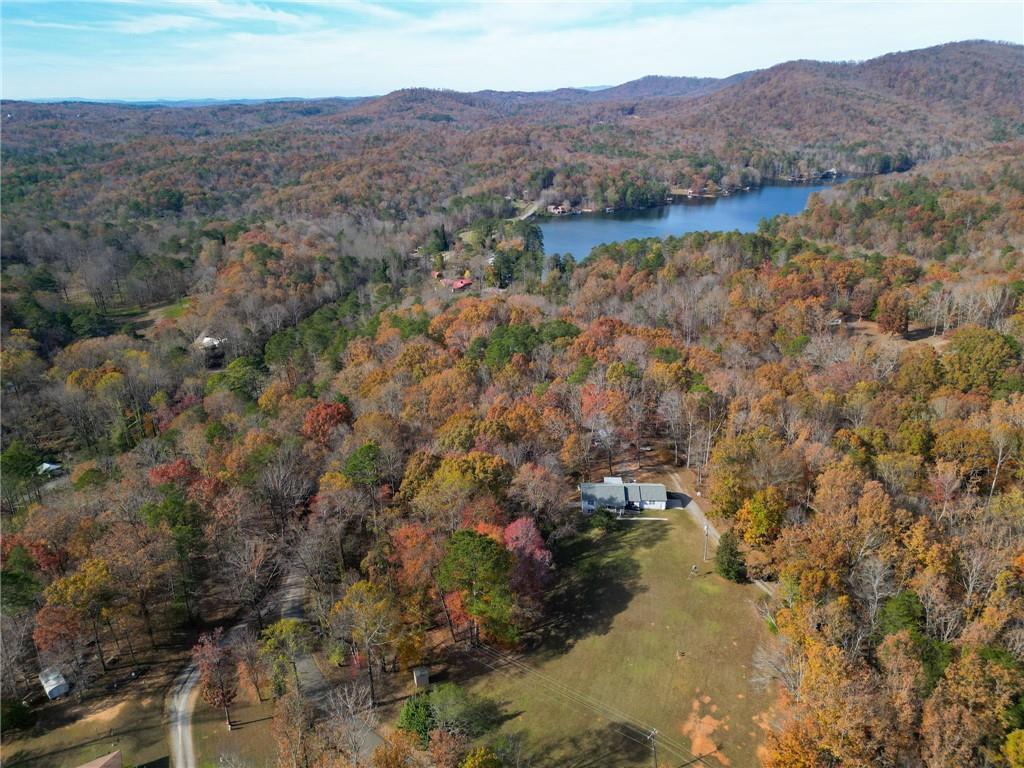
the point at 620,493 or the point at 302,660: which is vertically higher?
the point at 620,493

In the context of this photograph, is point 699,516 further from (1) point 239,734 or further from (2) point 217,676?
(2) point 217,676

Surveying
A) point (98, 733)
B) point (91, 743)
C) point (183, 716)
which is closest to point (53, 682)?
point (98, 733)

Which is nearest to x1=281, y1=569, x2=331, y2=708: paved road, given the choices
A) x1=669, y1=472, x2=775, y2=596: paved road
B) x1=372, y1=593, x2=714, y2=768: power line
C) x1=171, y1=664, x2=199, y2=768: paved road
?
x1=171, y1=664, x2=199, y2=768: paved road

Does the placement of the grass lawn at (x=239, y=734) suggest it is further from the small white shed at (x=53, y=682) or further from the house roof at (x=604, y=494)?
the house roof at (x=604, y=494)

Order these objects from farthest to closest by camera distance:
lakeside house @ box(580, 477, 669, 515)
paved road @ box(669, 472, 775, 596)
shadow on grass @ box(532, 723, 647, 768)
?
lakeside house @ box(580, 477, 669, 515) → paved road @ box(669, 472, 775, 596) → shadow on grass @ box(532, 723, 647, 768)

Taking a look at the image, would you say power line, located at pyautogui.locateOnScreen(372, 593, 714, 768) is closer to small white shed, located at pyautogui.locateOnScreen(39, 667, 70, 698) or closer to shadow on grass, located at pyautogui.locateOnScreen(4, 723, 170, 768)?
shadow on grass, located at pyautogui.locateOnScreen(4, 723, 170, 768)
